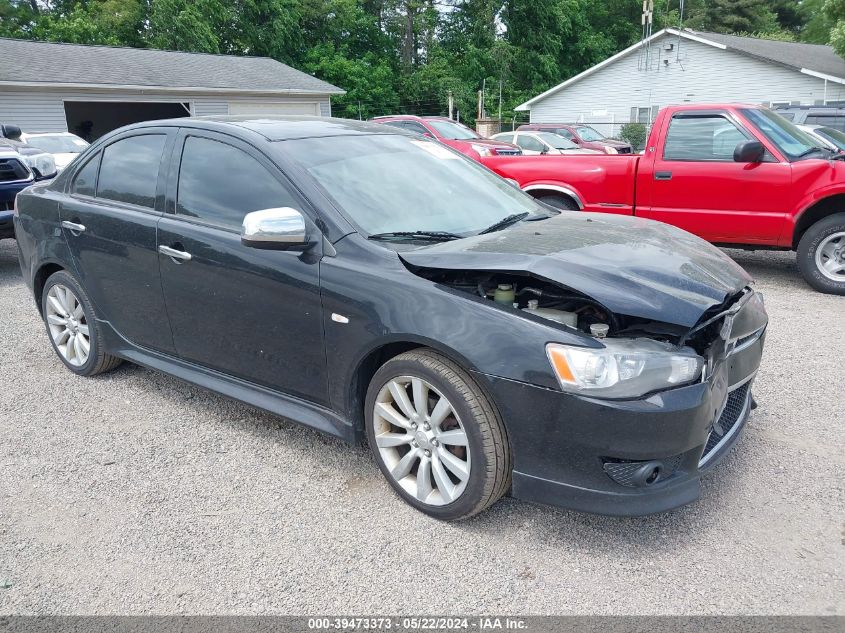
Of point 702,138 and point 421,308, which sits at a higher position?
point 702,138

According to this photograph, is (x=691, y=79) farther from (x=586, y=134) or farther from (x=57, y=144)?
(x=57, y=144)

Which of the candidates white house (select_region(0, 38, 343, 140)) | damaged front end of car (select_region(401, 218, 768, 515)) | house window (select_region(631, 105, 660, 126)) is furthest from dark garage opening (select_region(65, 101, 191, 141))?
damaged front end of car (select_region(401, 218, 768, 515))

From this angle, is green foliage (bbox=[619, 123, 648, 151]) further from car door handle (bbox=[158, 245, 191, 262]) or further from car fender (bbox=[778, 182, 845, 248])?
car door handle (bbox=[158, 245, 191, 262])

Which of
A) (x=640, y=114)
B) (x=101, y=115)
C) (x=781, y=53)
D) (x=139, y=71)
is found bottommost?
(x=640, y=114)

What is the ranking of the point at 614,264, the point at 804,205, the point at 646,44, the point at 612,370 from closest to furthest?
the point at 612,370 < the point at 614,264 < the point at 804,205 < the point at 646,44

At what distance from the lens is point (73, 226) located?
4.39 m

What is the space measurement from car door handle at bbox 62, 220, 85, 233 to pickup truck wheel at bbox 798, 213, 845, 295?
6362 millimetres

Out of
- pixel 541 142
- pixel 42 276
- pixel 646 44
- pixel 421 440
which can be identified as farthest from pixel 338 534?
pixel 646 44

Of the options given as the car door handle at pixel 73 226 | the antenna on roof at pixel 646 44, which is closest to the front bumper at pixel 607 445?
the car door handle at pixel 73 226

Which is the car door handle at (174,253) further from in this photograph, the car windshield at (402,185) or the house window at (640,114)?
the house window at (640,114)

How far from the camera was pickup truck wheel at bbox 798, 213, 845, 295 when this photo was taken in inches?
264

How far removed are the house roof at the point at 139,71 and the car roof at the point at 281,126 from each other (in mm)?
20306

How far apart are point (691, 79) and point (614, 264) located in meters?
32.7

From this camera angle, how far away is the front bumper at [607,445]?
2586mm
